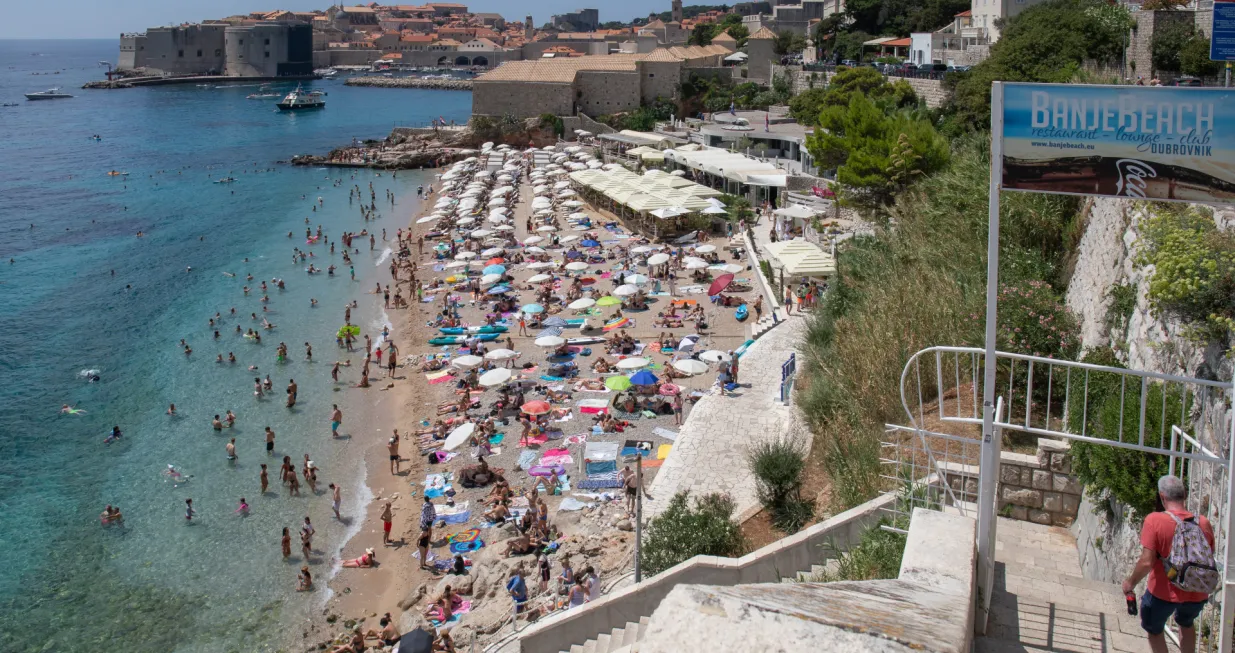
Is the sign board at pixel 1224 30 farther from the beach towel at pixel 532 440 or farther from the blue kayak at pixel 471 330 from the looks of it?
the blue kayak at pixel 471 330

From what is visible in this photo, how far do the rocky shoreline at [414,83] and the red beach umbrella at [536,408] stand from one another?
320 feet

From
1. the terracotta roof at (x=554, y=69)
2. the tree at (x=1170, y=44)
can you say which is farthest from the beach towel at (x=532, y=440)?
the terracotta roof at (x=554, y=69)

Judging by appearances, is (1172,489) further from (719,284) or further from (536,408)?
(719,284)

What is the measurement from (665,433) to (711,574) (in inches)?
276

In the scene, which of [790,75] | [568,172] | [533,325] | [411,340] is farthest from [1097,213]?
[790,75]

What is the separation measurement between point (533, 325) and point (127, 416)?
26.4ft

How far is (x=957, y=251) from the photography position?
417 inches

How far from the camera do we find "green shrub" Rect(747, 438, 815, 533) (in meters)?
8.77

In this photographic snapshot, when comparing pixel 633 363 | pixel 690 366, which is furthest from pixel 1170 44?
pixel 633 363

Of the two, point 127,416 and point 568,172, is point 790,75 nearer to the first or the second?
point 568,172

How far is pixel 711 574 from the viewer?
741 centimetres

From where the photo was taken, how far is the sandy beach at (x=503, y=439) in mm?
11055

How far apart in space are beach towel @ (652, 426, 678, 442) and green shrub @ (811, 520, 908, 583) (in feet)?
26.1

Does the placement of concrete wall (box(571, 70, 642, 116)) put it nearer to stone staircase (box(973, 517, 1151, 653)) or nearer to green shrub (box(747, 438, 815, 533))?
green shrub (box(747, 438, 815, 533))
